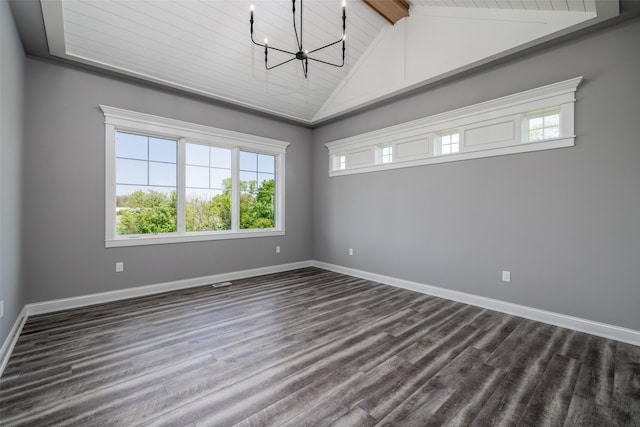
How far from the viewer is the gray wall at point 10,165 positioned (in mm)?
2309

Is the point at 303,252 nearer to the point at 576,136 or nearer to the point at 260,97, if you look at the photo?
the point at 260,97

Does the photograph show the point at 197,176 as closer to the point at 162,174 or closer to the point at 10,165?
the point at 162,174

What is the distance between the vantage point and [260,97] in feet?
15.6

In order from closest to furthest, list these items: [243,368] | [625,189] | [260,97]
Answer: [243,368], [625,189], [260,97]

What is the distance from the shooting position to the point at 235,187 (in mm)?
5035

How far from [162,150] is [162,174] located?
14.4 inches

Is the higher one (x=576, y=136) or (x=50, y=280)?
(x=576, y=136)

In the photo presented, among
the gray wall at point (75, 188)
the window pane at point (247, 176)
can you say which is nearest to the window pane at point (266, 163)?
the window pane at point (247, 176)

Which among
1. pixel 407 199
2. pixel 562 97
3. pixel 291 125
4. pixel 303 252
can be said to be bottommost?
pixel 303 252

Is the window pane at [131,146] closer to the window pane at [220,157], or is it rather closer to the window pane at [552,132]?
the window pane at [220,157]

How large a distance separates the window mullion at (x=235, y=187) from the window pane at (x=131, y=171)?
1.35 meters

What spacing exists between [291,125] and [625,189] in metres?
4.91

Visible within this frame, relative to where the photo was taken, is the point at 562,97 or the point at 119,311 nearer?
the point at 562,97

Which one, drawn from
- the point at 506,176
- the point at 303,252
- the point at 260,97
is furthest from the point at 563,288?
the point at 260,97
